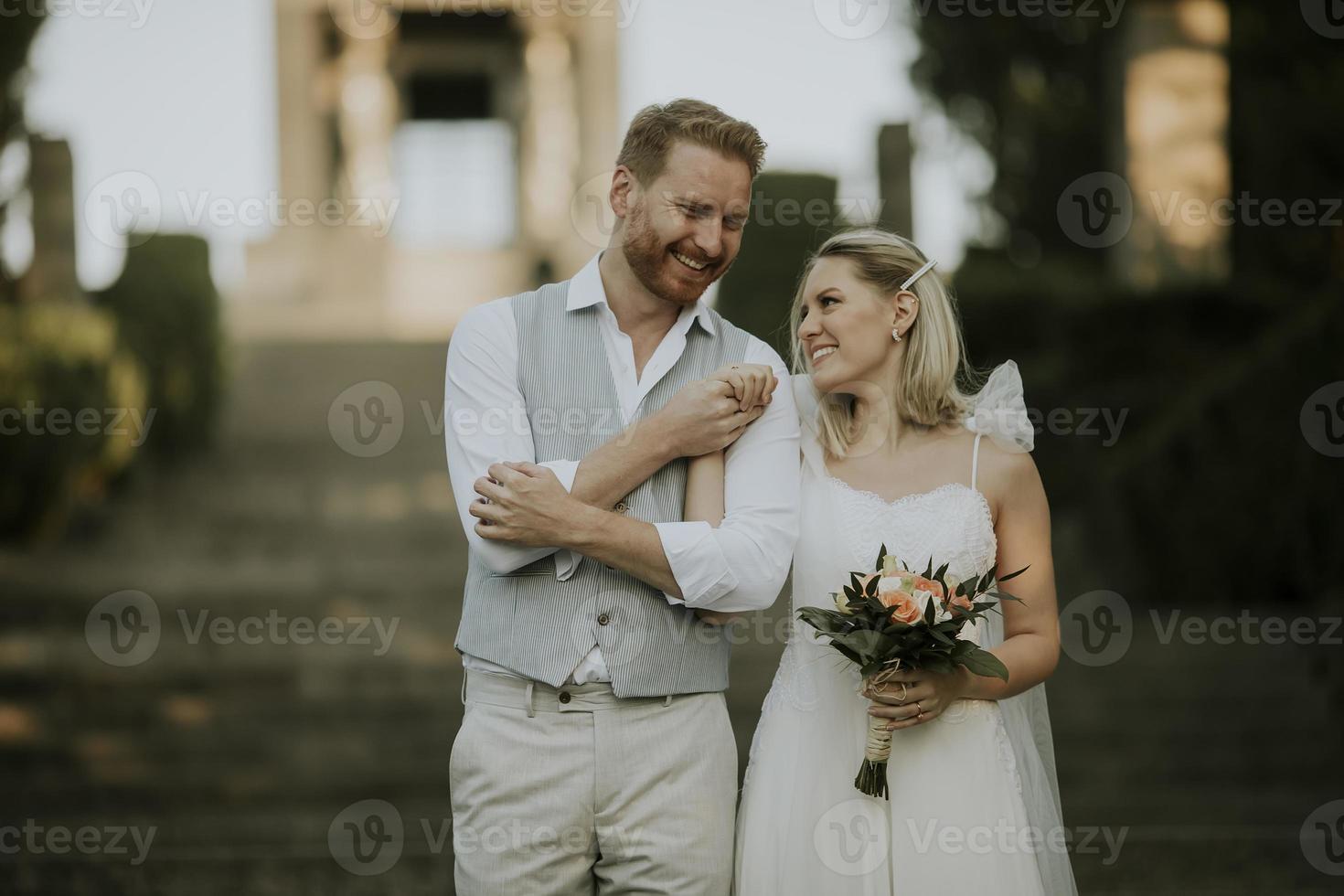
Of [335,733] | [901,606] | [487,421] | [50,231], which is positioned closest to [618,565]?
[487,421]

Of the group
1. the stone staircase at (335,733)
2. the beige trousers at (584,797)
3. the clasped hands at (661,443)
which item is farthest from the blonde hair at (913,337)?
the stone staircase at (335,733)

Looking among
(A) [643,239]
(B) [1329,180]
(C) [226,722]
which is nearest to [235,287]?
(C) [226,722]

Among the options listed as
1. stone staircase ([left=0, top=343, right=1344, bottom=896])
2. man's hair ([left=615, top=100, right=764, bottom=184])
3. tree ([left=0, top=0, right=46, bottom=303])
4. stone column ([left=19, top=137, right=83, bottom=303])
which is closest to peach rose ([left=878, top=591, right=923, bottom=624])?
man's hair ([left=615, top=100, right=764, bottom=184])

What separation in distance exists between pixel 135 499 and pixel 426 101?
1481cm

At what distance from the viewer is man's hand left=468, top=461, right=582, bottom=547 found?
2887 mm

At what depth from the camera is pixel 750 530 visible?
2984 millimetres

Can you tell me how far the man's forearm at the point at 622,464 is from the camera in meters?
2.96

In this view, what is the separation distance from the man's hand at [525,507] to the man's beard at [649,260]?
0.50 metres

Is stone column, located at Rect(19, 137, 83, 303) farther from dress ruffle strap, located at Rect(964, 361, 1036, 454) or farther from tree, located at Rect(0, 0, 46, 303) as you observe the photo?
dress ruffle strap, located at Rect(964, 361, 1036, 454)

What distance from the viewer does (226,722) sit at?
6992 millimetres

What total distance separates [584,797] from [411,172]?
21.7 meters

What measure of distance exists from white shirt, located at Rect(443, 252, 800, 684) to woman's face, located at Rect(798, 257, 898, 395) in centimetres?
12

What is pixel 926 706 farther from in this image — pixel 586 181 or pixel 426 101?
pixel 426 101

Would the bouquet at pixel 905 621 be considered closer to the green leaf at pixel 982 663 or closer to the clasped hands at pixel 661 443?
the green leaf at pixel 982 663
